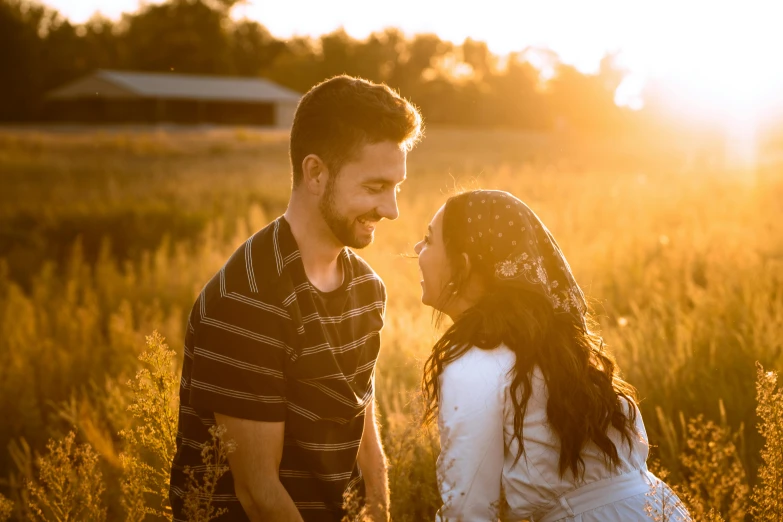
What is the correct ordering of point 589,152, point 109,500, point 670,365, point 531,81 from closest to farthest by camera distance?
1. point 109,500
2. point 670,365
3. point 589,152
4. point 531,81

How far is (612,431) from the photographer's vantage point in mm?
2580

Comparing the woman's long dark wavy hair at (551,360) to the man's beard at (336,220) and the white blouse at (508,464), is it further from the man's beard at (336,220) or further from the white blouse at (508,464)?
the man's beard at (336,220)

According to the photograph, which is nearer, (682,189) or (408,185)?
(682,189)

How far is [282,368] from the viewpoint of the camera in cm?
261

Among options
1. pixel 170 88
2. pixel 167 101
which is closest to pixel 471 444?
pixel 170 88

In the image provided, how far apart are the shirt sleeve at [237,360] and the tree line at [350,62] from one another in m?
63.5

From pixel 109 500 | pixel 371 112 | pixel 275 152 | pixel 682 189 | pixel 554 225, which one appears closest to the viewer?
pixel 371 112

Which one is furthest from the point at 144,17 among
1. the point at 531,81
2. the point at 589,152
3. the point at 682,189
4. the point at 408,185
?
the point at 682,189

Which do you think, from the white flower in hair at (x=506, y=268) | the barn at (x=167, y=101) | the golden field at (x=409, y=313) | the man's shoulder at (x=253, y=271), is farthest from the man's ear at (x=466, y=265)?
the barn at (x=167, y=101)

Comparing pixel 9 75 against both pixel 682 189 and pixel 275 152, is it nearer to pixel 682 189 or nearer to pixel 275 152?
pixel 275 152

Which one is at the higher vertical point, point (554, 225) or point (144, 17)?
point (144, 17)

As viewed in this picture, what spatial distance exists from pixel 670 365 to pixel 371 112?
9.08 ft

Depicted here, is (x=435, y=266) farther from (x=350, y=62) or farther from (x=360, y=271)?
(x=350, y=62)

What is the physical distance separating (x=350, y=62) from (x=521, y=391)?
7232 centimetres
